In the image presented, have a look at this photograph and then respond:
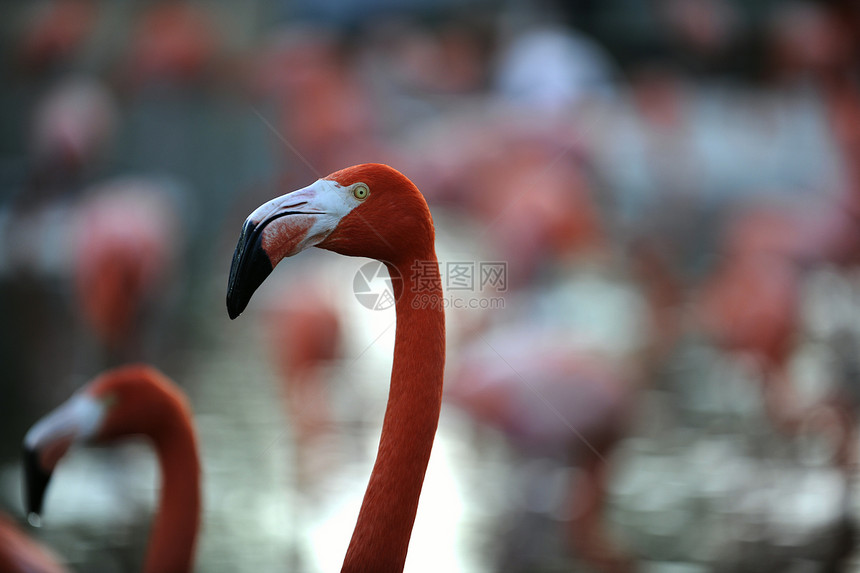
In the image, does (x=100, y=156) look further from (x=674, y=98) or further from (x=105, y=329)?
(x=674, y=98)

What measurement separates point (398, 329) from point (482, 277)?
750mm

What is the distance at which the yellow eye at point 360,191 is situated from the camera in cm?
104

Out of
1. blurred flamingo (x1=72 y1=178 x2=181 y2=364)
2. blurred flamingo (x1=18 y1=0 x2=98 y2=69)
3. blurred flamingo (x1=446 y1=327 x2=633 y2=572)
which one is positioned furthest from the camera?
blurred flamingo (x1=18 y1=0 x2=98 y2=69)

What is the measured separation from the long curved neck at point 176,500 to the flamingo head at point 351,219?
1.77 ft

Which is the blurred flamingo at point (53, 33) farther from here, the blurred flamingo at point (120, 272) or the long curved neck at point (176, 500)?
the long curved neck at point (176, 500)

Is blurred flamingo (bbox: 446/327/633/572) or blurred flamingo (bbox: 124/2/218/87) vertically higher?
blurred flamingo (bbox: 124/2/218/87)

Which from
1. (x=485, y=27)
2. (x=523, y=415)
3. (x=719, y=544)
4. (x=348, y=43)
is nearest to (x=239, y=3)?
(x=348, y=43)

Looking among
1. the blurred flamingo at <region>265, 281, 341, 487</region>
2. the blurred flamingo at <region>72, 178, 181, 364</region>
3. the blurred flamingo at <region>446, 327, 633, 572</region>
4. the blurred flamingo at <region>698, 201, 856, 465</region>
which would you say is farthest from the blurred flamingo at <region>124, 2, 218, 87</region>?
the blurred flamingo at <region>446, 327, 633, 572</region>

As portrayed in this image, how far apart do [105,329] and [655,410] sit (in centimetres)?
275

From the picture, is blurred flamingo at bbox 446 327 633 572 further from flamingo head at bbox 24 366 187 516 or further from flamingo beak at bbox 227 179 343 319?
flamingo beak at bbox 227 179 343 319

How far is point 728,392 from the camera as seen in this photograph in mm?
4652

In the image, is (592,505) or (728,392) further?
(728,392)

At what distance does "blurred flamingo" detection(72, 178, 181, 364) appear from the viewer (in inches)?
150

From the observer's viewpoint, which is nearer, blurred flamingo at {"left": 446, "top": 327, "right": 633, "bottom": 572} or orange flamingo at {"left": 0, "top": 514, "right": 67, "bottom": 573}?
orange flamingo at {"left": 0, "top": 514, "right": 67, "bottom": 573}
